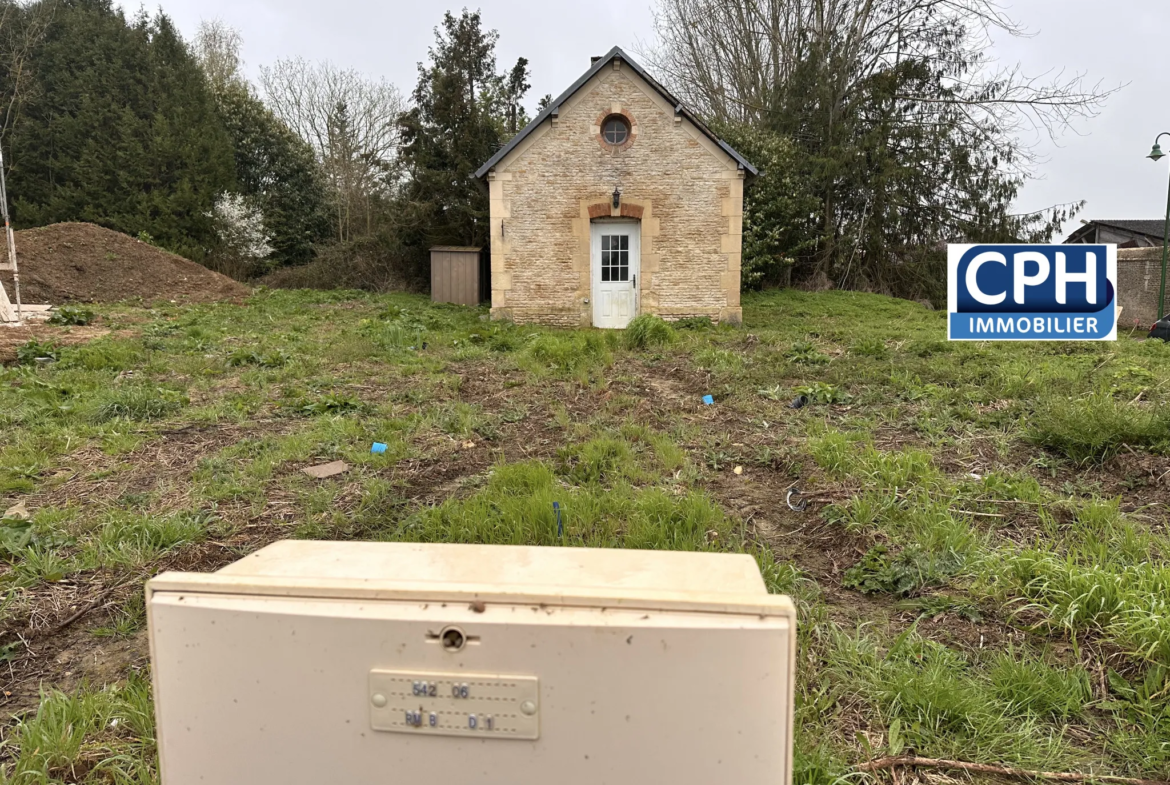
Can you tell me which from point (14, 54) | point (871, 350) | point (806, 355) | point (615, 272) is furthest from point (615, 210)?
point (14, 54)

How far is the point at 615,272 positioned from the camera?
14.0 meters

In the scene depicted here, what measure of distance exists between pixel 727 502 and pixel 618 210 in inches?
406

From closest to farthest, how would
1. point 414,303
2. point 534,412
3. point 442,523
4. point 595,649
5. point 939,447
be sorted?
point 595,649
point 442,523
point 939,447
point 534,412
point 414,303

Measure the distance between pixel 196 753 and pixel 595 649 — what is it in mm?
758

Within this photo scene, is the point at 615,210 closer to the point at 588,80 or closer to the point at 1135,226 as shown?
the point at 588,80

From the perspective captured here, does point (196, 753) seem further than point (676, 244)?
No

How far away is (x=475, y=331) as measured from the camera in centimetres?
1130

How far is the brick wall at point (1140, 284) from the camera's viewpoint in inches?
771

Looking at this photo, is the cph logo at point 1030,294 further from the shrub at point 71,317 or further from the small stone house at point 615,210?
the shrub at point 71,317

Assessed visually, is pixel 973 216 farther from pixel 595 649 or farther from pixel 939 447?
pixel 595 649

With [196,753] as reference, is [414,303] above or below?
above

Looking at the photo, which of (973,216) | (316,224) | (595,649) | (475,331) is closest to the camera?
(595,649)

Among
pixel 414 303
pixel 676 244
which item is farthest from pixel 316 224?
pixel 676 244

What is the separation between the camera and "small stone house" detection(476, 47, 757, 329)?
13.4 meters
